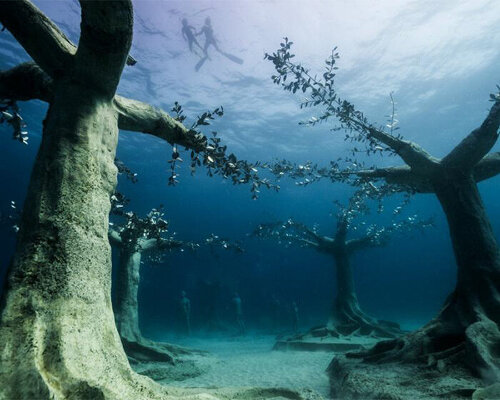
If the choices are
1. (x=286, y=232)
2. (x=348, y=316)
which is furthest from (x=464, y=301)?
(x=286, y=232)

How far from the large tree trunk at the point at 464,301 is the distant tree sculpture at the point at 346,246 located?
15.4 ft

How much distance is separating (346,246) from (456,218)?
10738 millimetres

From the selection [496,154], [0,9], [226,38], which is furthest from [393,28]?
[0,9]

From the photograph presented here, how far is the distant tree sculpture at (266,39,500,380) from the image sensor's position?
601 cm

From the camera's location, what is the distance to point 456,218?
295 inches

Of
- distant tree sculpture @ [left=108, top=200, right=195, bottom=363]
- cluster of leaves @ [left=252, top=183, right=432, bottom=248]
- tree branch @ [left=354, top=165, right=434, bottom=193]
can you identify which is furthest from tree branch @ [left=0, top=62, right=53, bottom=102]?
cluster of leaves @ [left=252, top=183, right=432, bottom=248]

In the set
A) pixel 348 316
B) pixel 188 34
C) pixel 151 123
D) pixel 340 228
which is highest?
pixel 188 34

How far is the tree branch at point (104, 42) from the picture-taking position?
2.57 meters

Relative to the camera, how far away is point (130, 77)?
71.7 ft

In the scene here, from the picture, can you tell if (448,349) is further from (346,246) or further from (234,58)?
(234,58)

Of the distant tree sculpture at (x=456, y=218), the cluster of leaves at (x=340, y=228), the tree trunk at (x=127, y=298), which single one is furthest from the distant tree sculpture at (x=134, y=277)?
the cluster of leaves at (x=340, y=228)

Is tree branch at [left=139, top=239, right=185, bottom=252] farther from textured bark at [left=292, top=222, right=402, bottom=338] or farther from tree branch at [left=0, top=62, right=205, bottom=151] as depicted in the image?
tree branch at [left=0, top=62, right=205, bottom=151]

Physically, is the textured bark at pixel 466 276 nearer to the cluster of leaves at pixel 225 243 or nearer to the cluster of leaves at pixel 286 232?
the cluster of leaves at pixel 225 243

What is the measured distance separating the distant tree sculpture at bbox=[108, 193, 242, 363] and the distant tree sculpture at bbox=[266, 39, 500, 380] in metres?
4.60
